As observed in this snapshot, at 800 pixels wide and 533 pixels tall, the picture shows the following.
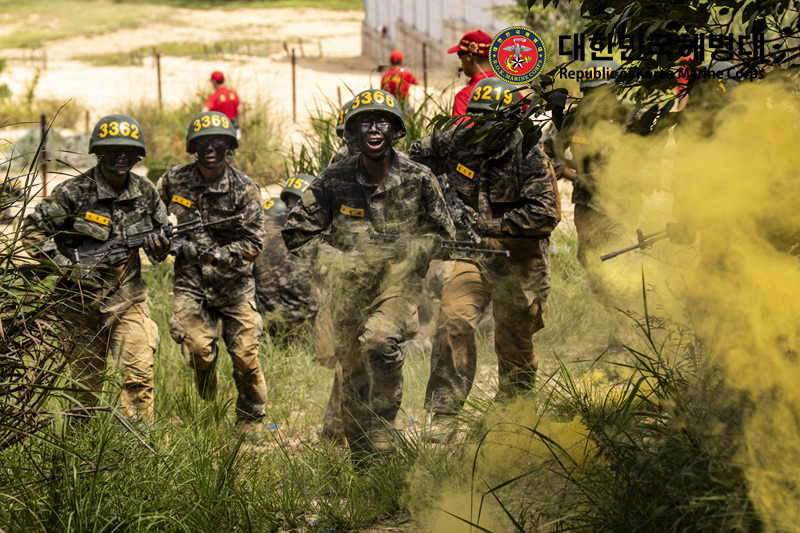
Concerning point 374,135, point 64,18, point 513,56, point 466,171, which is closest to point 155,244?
point 374,135

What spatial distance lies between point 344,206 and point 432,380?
51.2 inches

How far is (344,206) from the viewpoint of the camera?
16.7ft

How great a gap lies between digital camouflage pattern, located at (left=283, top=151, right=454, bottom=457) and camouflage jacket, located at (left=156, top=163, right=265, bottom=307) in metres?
0.64

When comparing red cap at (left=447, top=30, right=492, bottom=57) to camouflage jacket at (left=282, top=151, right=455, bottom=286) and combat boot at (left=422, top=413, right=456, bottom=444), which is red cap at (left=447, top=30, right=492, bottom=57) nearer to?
camouflage jacket at (left=282, top=151, right=455, bottom=286)

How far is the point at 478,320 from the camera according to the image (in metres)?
5.41

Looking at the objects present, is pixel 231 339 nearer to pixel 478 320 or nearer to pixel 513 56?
pixel 478 320

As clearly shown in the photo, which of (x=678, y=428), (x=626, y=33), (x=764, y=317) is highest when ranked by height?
(x=626, y=33)

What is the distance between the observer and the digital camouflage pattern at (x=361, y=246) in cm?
495

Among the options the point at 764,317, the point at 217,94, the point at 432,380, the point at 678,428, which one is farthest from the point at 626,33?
the point at 217,94

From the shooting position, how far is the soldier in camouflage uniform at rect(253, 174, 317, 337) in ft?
22.3

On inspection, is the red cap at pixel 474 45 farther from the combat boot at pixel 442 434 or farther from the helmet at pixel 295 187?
the combat boot at pixel 442 434

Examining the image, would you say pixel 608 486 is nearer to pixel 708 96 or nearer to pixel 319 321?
pixel 708 96

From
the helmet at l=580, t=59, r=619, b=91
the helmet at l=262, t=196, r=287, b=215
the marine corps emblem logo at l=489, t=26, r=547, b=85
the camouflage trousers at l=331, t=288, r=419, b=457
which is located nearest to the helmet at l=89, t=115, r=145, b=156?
the camouflage trousers at l=331, t=288, r=419, b=457

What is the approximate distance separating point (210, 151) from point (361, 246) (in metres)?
1.38
